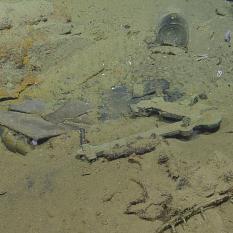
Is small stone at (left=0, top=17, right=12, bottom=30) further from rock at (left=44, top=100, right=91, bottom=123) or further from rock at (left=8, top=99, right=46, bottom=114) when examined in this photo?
rock at (left=44, top=100, right=91, bottom=123)

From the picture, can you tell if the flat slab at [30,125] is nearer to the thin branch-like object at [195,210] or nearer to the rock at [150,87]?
the rock at [150,87]

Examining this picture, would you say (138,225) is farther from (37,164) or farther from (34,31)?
(34,31)

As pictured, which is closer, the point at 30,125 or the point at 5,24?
the point at 30,125

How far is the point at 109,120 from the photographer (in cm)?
449

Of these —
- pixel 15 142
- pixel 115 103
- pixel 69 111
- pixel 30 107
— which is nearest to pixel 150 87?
pixel 115 103

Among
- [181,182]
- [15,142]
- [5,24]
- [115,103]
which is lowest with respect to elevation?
[15,142]

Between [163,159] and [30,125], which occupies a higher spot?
[163,159]

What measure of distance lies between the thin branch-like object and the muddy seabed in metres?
0.02

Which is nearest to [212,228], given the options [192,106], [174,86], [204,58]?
[192,106]

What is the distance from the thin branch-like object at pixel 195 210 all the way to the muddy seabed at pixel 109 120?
0.02 m

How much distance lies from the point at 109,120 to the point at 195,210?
149 centimetres

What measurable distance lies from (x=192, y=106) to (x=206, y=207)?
1289mm

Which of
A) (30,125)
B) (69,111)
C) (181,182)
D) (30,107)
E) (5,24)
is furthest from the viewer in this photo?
(5,24)

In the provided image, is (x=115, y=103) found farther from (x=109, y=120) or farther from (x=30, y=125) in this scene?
(x=30, y=125)
